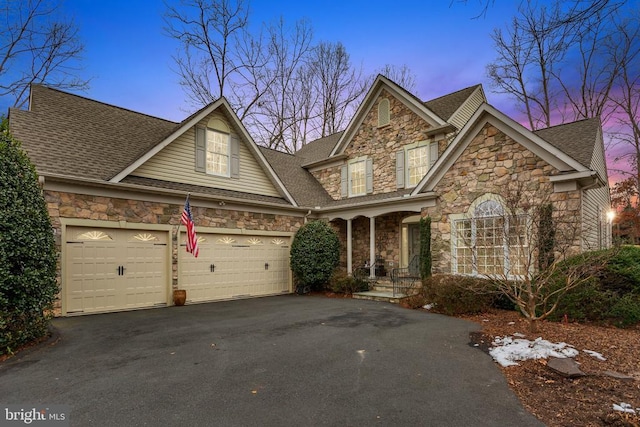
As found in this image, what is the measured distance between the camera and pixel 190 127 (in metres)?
10.9

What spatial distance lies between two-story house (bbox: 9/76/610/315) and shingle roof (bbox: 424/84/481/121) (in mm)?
96

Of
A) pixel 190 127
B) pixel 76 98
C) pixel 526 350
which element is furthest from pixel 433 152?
pixel 76 98

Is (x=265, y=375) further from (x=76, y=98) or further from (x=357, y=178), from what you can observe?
(x=76, y=98)

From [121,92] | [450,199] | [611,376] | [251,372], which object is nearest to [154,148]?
[251,372]

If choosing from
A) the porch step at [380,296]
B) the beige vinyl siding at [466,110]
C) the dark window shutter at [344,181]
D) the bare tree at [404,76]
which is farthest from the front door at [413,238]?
the bare tree at [404,76]

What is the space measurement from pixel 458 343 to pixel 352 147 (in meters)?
10.9

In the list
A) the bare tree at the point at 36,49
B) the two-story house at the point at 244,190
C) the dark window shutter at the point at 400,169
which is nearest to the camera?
the two-story house at the point at 244,190

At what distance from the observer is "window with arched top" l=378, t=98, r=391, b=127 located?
47.2ft

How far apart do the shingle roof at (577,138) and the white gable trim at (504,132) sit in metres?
0.51

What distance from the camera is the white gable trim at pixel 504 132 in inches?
334

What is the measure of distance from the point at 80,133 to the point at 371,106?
419 inches

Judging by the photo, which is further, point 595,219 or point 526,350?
point 595,219

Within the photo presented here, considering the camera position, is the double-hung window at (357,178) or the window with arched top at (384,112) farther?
the double-hung window at (357,178)

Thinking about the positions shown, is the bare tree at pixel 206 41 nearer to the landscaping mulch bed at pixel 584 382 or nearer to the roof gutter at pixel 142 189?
→ the roof gutter at pixel 142 189
